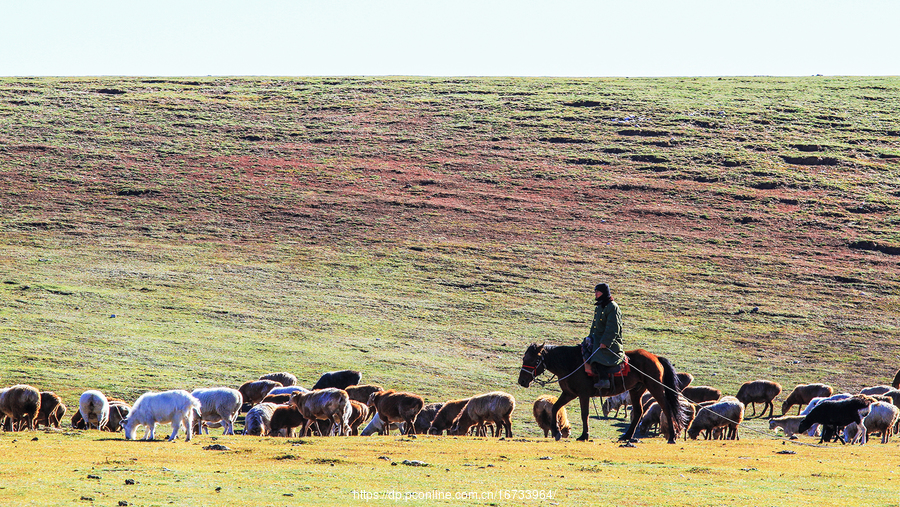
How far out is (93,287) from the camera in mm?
37031

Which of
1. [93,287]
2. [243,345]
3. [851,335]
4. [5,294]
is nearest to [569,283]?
[851,335]

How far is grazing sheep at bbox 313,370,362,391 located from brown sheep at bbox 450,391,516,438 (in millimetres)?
7126

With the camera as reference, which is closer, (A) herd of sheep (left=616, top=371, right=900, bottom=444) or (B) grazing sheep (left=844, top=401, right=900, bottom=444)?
(A) herd of sheep (left=616, top=371, right=900, bottom=444)

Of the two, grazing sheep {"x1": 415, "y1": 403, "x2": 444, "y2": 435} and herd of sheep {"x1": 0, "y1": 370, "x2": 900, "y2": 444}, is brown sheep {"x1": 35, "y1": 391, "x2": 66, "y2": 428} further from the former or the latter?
grazing sheep {"x1": 415, "y1": 403, "x2": 444, "y2": 435}

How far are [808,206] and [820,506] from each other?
157 feet

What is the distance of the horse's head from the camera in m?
15.6

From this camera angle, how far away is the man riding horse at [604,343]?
14.8m

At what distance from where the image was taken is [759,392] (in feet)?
89.6

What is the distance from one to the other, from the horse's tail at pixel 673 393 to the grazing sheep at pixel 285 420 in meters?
7.68

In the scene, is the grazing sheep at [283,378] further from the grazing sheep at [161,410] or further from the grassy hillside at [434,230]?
the grazing sheep at [161,410]

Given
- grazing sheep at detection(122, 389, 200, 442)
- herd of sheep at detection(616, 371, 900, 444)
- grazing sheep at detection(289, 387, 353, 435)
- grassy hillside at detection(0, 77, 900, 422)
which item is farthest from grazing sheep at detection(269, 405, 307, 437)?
herd of sheep at detection(616, 371, 900, 444)

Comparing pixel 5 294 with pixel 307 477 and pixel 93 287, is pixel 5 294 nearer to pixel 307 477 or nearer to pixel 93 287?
pixel 93 287

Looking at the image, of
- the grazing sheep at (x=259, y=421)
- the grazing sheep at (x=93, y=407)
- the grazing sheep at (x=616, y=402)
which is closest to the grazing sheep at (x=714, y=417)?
the grazing sheep at (x=616, y=402)

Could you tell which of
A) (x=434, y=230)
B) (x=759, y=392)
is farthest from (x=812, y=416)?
(x=434, y=230)
